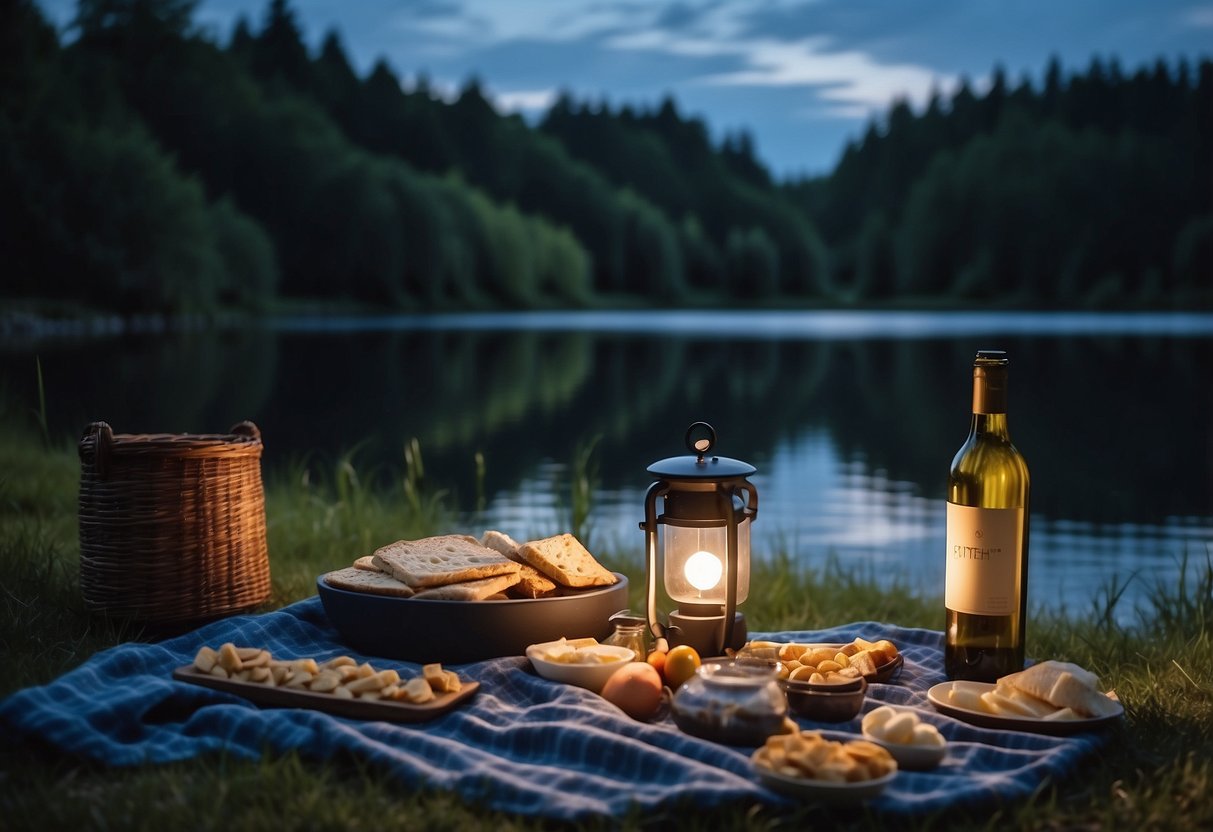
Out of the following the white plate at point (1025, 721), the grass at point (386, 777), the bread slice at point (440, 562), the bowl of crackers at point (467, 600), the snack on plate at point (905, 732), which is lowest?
the grass at point (386, 777)

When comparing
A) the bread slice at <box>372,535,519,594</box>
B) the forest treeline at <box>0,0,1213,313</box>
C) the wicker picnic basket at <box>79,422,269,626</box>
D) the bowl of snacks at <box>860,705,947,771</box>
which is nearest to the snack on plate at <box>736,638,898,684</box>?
the bowl of snacks at <box>860,705,947,771</box>

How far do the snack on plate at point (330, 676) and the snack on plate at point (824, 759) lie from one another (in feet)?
3.37

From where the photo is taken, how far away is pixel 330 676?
3543 mm

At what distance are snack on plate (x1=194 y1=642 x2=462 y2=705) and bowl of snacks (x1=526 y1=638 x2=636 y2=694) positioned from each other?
0.30 metres

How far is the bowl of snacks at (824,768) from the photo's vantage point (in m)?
2.92

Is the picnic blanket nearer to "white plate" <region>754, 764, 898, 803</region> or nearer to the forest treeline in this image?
"white plate" <region>754, 764, 898, 803</region>

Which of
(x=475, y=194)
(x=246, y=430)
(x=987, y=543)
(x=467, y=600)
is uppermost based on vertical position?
(x=475, y=194)

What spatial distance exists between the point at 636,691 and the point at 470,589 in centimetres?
72

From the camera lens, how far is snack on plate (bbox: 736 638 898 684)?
12.4 ft

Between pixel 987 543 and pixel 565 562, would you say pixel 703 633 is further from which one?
pixel 987 543

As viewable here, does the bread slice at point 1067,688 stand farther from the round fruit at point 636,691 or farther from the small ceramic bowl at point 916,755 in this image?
the round fruit at point 636,691

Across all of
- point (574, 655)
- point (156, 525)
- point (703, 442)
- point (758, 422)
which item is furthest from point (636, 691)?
point (758, 422)

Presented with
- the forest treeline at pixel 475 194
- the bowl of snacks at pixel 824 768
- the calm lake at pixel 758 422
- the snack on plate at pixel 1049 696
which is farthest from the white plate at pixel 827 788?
the forest treeline at pixel 475 194

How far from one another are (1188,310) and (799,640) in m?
65.3
